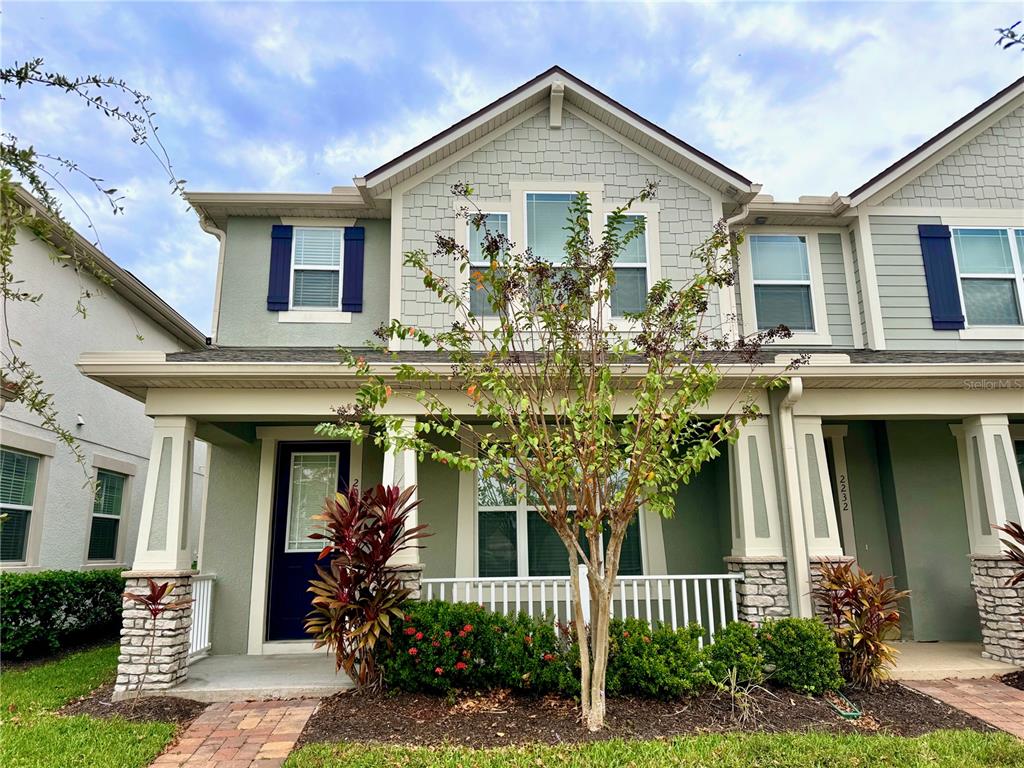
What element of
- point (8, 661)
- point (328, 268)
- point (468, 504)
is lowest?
point (8, 661)

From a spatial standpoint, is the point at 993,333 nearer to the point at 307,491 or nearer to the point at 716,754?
the point at 716,754

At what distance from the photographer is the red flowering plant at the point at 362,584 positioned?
18.7 ft

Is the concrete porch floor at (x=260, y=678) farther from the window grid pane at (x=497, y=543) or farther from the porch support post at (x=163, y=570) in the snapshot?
the window grid pane at (x=497, y=543)

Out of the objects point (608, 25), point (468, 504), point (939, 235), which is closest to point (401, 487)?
point (468, 504)

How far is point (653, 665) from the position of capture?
18.3ft

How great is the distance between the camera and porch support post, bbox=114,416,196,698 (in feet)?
19.5

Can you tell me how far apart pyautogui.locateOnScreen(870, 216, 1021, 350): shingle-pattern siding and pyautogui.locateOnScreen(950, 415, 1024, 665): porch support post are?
4.79 feet

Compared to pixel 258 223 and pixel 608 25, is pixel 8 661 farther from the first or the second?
pixel 608 25

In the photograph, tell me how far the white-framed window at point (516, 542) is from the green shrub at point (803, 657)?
2258 mm

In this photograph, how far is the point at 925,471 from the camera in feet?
27.5

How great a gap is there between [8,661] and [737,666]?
318 inches

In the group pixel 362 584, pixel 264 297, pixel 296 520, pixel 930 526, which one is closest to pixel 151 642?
pixel 362 584

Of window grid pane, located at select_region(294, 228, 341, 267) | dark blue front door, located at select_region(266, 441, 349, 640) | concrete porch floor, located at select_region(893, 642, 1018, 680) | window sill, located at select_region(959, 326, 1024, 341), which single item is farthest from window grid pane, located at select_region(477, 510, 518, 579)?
window sill, located at select_region(959, 326, 1024, 341)

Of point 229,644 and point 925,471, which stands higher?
point 925,471
